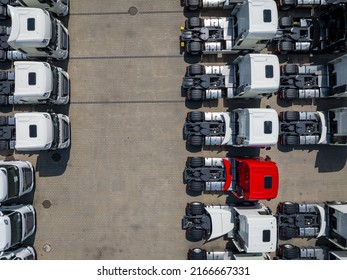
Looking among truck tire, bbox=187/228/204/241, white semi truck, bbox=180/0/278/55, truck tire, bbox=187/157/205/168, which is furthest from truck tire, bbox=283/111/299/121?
truck tire, bbox=187/228/204/241

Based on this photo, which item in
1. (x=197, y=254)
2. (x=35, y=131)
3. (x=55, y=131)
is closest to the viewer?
(x=35, y=131)

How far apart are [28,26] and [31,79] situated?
10.6 feet

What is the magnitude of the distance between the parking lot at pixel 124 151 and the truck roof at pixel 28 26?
12.0 ft

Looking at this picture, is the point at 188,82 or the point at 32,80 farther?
the point at 188,82

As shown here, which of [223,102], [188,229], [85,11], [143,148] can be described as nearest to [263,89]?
[223,102]

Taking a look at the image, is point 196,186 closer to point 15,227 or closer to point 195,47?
point 195,47

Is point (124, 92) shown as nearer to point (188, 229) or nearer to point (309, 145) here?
point (188, 229)

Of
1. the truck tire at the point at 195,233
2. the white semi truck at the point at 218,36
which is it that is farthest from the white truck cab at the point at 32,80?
the truck tire at the point at 195,233

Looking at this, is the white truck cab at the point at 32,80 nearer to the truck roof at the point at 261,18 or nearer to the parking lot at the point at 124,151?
the parking lot at the point at 124,151

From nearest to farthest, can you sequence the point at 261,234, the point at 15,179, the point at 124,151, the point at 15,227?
1. the point at 261,234
2. the point at 15,227
3. the point at 15,179
4. the point at 124,151

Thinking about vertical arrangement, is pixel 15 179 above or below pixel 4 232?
above

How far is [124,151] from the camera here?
23266 mm

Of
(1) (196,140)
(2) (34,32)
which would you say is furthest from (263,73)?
(2) (34,32)

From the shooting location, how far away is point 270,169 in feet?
66.1
